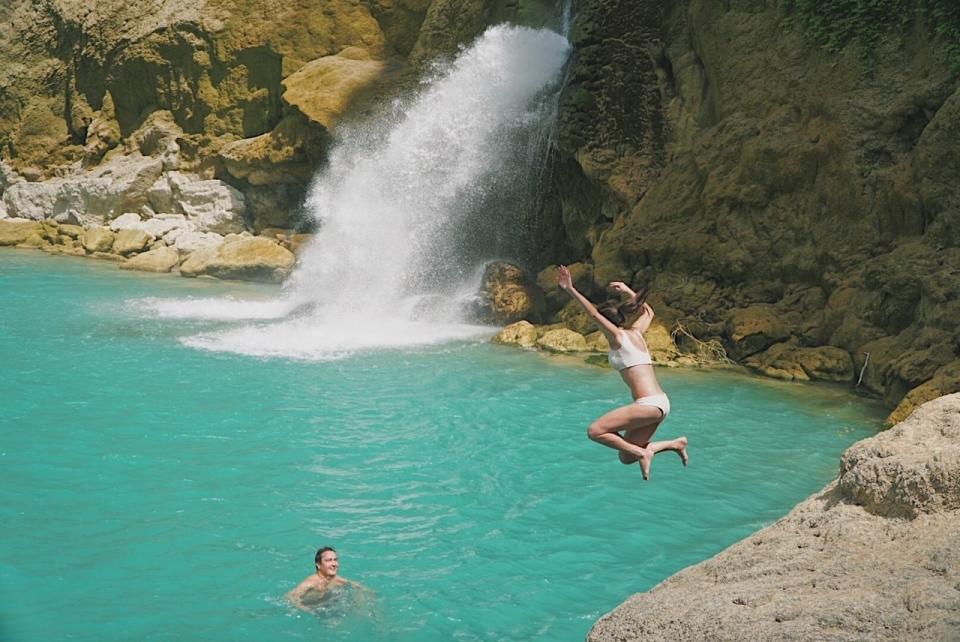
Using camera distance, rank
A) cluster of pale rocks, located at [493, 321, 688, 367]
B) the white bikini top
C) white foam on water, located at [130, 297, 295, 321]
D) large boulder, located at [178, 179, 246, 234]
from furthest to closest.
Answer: large boulder, located at [178, 179, 246, 234], white foam on water, located at [130, 297, 295, 321], cluster of pale rocks, located at [493, 321, 688, 367], the white bikini top

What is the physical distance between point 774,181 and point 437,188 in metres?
8.71

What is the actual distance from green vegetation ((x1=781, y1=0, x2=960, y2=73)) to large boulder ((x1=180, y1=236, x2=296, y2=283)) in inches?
584

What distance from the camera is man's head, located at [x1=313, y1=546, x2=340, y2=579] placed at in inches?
277

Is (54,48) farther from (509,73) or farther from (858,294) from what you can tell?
(858,294)

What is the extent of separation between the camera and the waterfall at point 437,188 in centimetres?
2148

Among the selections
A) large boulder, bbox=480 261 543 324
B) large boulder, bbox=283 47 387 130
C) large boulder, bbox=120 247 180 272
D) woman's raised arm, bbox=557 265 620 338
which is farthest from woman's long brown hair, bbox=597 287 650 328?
large boulder, bbox=120 247 180 272

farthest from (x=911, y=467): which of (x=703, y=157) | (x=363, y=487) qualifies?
(x=703, y=157)

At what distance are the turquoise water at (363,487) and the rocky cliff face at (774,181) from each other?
1.39m

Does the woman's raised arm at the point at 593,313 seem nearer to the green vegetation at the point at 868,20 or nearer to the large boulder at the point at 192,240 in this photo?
the green vegetation at the point at 868,20

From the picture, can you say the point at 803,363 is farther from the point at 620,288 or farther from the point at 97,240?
the point at 97,240

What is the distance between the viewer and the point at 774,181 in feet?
52.9

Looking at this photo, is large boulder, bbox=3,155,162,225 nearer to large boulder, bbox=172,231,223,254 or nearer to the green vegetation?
large boulder, bbox=172,231,223,254

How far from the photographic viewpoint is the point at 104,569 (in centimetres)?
750

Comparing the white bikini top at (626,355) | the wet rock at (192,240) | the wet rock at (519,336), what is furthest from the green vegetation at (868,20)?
the wet rock at (192,240)
